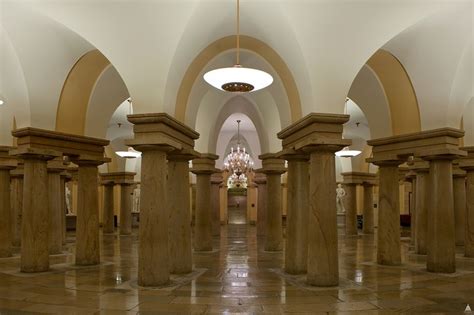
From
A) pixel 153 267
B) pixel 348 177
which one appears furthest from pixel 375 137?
pixel 348 177

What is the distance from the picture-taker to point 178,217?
9805mm

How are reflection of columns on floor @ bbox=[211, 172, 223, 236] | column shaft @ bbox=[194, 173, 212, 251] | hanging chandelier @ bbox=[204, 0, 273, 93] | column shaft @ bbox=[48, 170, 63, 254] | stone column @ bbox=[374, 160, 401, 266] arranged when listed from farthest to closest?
1. reflection of columns on floor @ bbox=[211, 172, 223, 236]
2. column shaft @ bbox=[194, 173, 212, 251]
3. column shaft @ bbox=[48, 170, 63, 254]
4. stone column @ bbox=[374, 160, 401, 266]
5. hanging chandelier @ bbox=[204, 0, 273, 93]

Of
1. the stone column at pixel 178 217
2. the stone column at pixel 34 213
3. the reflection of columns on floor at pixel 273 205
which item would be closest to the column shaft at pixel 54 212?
the stone column at pixel 34 213

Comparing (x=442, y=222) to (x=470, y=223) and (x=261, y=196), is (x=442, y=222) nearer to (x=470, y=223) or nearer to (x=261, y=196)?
(x=470, y=223)

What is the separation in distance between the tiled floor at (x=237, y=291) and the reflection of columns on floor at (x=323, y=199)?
392 millimetres

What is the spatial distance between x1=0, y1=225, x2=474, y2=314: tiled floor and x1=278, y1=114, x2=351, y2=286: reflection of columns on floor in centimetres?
39

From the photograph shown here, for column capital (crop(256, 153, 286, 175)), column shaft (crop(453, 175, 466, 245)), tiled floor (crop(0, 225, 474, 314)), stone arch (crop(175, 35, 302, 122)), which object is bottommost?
tiled floor (crop(0, 225, 474, 314))

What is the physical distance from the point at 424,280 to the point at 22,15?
9.66m

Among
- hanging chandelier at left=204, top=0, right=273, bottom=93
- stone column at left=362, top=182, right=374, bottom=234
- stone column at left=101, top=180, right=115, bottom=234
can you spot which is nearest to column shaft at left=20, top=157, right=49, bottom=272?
hanging chandelier at left=204, top=0, right=273, bottom=93

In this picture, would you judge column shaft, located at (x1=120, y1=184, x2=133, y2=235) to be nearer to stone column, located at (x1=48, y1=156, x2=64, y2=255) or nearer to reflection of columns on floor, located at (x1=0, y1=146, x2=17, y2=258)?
stone column, located at (x1=48, y1=156, x2=64, y2=255)

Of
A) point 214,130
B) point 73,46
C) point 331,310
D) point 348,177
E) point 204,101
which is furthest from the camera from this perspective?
point 348,177

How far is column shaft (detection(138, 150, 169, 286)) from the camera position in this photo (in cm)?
815

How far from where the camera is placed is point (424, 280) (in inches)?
363

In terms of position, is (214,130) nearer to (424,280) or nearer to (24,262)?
(24,262)
